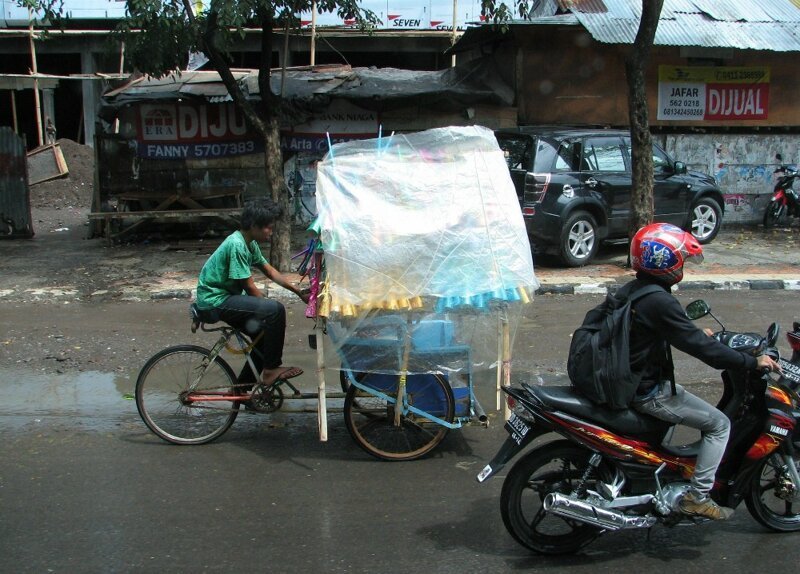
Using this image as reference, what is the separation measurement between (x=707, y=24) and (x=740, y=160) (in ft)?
8.55

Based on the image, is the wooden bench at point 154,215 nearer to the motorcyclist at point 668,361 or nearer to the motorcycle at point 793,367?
the motorcyclist at point 668,361

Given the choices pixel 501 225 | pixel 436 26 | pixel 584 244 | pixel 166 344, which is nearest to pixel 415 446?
pixel 501 225

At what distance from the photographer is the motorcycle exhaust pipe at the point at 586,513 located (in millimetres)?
3506

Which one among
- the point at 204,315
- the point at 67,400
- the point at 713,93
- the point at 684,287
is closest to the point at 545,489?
the point at 204,315

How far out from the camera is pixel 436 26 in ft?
70.5

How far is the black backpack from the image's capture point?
348cm

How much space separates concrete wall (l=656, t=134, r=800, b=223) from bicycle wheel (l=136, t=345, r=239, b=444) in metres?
11.5

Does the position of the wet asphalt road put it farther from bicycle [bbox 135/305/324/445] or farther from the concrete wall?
the concrete wall

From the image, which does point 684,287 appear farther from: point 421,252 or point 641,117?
point 421,252

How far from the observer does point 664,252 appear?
350cm

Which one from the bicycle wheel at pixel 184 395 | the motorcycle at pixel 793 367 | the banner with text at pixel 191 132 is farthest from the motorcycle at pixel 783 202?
the bicycle wheel at pixel 184 395

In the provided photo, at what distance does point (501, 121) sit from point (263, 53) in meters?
4.92

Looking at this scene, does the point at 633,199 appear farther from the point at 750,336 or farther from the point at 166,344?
the point at 750,336

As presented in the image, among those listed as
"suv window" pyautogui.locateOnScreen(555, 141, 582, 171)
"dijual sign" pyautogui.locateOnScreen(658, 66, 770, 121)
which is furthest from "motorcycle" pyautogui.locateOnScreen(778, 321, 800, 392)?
"dijual sign" pyautogui.locateOnScreen(658, 66, 770, 121)
